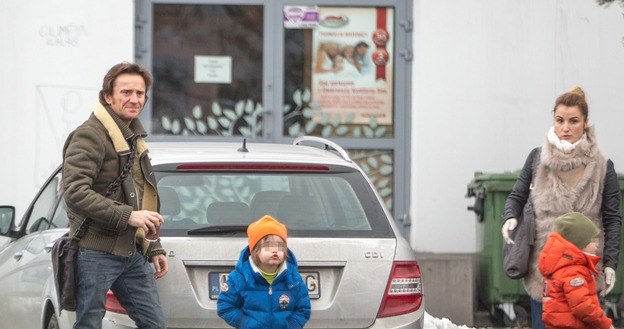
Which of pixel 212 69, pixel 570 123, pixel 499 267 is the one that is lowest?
pixel 499 267

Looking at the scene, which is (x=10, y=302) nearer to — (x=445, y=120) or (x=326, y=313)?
(x=326, y=313)

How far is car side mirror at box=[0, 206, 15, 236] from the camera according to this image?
323 inches

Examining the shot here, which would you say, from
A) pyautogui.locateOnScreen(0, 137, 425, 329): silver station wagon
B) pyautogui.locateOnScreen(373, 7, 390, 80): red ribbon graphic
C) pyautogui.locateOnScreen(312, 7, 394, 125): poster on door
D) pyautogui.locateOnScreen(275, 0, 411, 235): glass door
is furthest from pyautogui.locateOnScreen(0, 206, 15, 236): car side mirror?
pyautogui.locateOnScreen(373, 7, 390, 80): red ribbon graphic

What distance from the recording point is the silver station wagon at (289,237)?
673cm

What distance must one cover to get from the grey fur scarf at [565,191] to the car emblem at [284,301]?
169 cm

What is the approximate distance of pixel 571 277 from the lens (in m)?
7.00

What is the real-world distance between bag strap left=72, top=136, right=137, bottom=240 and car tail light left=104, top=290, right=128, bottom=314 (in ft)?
1.43

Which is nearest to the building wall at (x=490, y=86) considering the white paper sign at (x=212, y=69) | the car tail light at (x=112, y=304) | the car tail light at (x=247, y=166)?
the white paper sign at (x=212, y=69)

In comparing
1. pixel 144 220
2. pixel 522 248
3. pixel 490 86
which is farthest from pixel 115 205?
pixel 490 86

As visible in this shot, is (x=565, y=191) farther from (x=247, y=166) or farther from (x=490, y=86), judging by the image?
(x=490, y=86)

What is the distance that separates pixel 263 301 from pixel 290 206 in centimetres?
89

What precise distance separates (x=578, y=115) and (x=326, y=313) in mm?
1809

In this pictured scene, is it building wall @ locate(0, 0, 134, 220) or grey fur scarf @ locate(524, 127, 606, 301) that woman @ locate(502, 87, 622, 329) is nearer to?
grey fur scarf @ locate(524, 127, 606, 301)

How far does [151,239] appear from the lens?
647 cm
